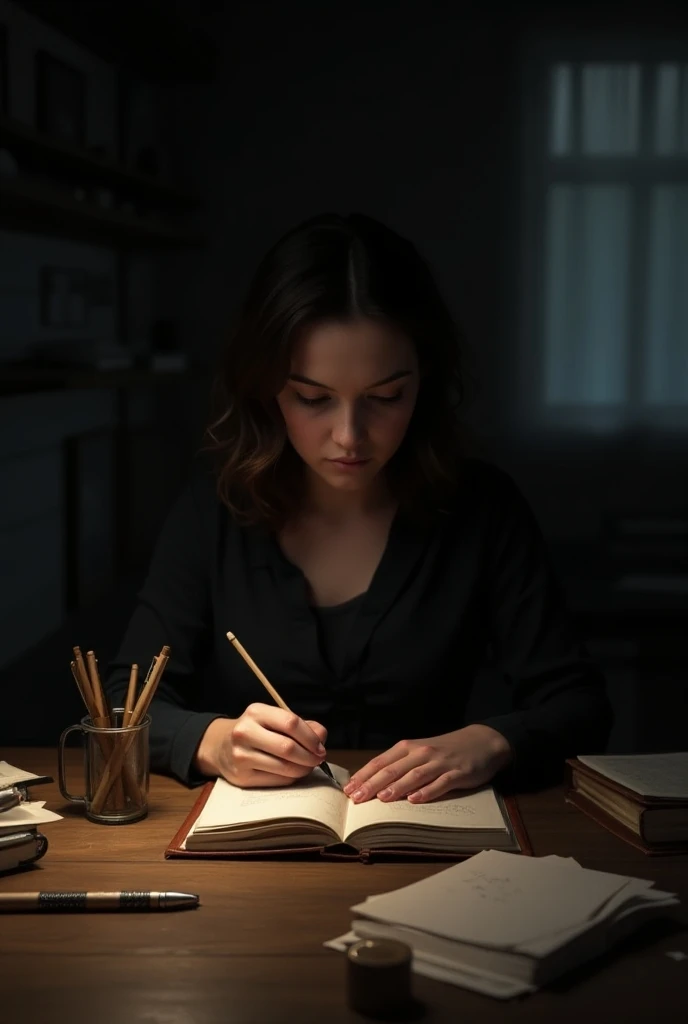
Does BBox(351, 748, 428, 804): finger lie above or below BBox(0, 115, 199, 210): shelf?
below

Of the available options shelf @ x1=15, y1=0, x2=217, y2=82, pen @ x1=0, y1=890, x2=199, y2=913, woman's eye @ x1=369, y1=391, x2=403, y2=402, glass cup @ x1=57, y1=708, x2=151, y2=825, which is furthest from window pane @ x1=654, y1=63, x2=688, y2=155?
pen @ x1=0, y1=890, x2=199, y2=913

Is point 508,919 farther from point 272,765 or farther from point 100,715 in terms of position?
point 100,715

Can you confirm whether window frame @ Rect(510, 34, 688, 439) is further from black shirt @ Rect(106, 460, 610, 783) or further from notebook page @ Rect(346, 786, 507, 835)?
notebook page @ Rect(346, 786, 507, 835)

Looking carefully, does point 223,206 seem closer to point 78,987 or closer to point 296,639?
point 296,639

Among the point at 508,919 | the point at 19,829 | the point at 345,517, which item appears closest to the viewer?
the point at 508,919

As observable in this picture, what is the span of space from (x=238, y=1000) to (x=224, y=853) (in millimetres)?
289

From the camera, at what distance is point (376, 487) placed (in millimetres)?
1863

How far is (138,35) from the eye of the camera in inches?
127

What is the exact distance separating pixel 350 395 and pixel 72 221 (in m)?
1.38

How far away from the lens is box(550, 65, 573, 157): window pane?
165 inches

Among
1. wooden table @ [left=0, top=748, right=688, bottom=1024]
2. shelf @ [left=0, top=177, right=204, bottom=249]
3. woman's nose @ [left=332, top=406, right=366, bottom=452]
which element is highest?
shelf @ [left=0, top=177, right=204, bottom=249]

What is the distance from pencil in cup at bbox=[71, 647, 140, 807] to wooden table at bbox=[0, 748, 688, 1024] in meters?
0.04

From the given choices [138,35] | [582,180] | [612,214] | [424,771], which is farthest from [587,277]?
[424,771]

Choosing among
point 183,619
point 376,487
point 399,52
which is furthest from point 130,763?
point 399,52
